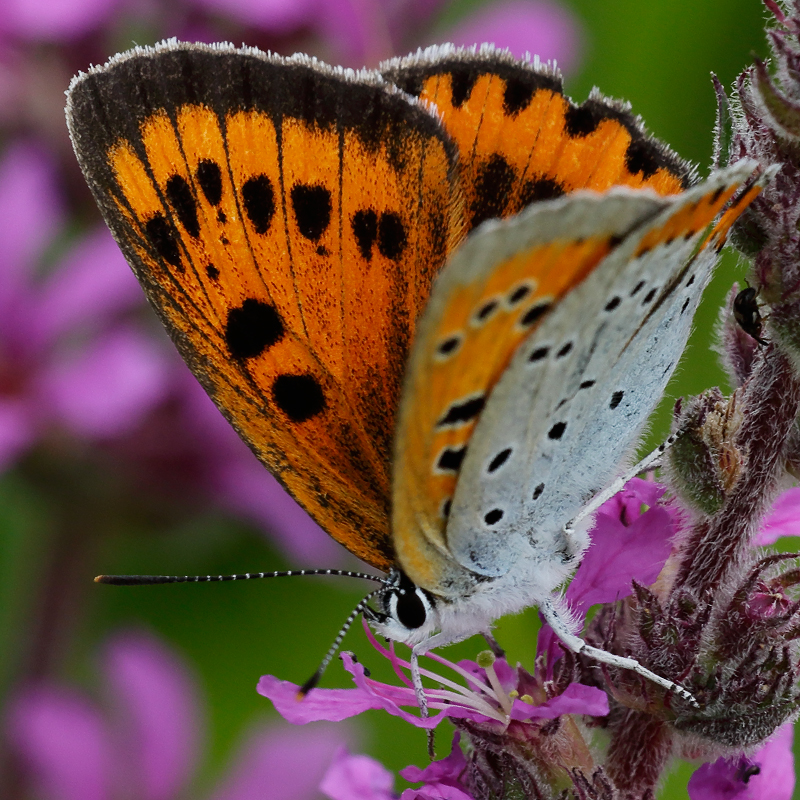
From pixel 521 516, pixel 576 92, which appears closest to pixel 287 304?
pixel 521 516

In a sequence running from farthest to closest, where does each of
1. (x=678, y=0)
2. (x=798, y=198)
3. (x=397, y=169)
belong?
(x=678, y=0) → (x=397, y=169) → (x=798, y=198)

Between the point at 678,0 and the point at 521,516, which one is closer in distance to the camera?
the point at 521,516

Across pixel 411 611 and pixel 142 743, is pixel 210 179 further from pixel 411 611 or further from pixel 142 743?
pixel 142 743

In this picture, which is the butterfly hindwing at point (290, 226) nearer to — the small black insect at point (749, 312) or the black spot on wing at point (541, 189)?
the black spot on wing at point (541, 189)

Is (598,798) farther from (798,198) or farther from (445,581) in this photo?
(798,198)

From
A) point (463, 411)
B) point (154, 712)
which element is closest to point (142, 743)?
point (154, 712)

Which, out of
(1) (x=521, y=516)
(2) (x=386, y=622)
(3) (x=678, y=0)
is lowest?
(2) (x=386, y=622)
